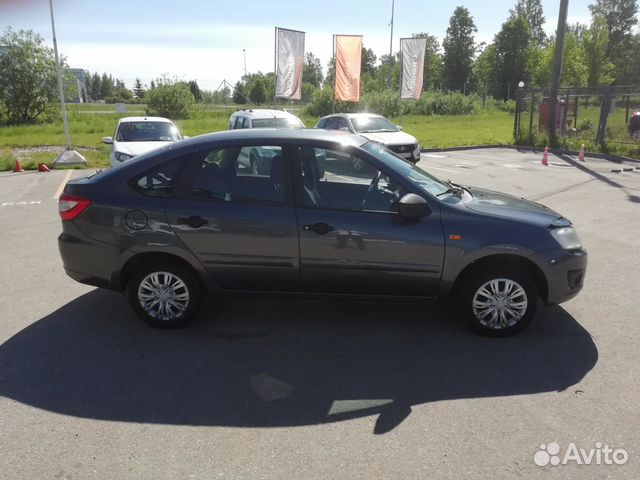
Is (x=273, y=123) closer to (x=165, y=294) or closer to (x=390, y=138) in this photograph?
(x=390, y=138)

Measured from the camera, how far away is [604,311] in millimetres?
4762

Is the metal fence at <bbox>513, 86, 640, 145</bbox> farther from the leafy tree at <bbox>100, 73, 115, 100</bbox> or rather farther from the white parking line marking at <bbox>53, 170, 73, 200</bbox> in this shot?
the leafy tree at <bbox>100, 73, 115, 100</bbox>

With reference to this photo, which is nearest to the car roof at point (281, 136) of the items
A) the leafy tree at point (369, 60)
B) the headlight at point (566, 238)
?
the headlight at point (566, 238)

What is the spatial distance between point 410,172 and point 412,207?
673mm

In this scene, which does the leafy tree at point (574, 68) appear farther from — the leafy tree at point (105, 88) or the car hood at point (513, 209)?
the leafy tree at point (105, 88)

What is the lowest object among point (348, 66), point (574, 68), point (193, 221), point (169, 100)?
point (193, 221)

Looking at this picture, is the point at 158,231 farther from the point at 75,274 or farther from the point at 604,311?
the point at 604,311

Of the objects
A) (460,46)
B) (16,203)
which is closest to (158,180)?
(16,203)

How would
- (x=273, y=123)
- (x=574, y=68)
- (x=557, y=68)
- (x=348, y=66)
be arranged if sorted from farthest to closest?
(x=574, y=68) → (x=348, y=66) → (x=557, y=68) → (x=273, y=123)

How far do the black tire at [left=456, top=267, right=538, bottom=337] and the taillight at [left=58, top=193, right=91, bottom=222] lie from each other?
3.20 metres

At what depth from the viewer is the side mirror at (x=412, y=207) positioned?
154 inches

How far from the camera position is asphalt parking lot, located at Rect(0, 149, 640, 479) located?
278 centimetres

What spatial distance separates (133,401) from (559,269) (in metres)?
3.30

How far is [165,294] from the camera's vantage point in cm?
431
